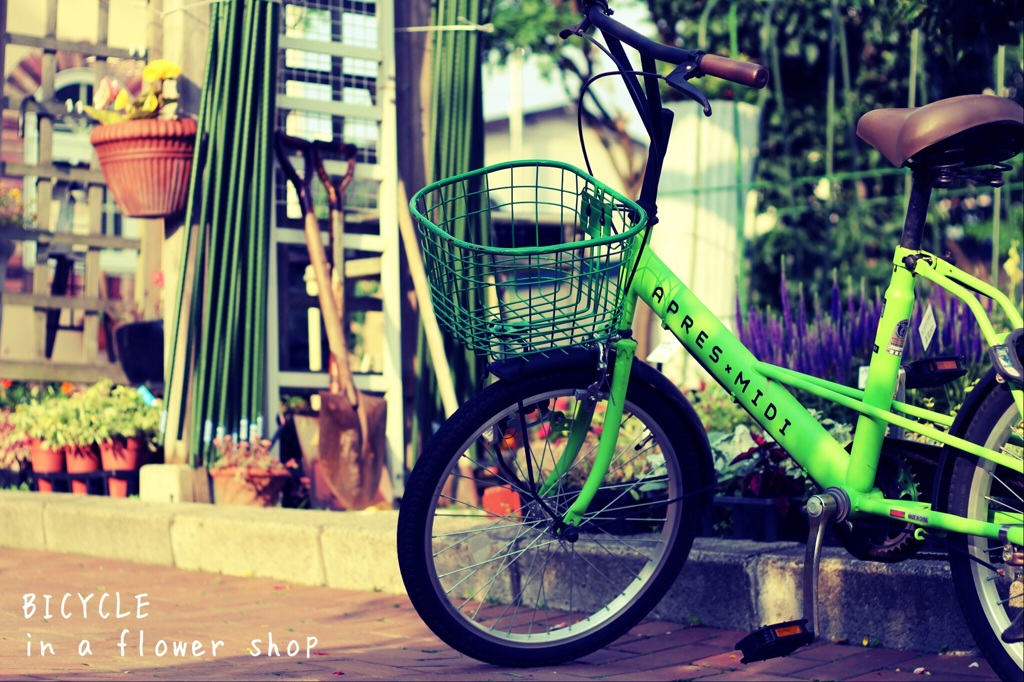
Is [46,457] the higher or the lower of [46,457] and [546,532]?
the lower

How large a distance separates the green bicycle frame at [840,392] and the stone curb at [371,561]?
1.24 feet

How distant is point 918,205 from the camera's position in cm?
272

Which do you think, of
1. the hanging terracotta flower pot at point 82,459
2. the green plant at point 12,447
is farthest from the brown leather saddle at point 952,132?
the green plant at point 12,447

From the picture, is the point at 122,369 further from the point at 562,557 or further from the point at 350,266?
the point at 562,557

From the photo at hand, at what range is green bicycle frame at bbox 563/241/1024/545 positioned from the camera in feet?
8.57

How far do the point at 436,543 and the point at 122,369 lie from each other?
3.64 m

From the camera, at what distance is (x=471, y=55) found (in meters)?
5.65

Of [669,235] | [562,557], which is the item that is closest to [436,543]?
[562,557]

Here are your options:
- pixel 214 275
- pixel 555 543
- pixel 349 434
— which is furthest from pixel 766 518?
pixel 214 275

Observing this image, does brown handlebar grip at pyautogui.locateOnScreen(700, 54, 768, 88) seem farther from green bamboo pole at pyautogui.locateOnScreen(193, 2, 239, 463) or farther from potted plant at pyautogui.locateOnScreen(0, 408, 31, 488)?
potted plant at pyautogui.locateOnScreen(0, 408, 31, 488)

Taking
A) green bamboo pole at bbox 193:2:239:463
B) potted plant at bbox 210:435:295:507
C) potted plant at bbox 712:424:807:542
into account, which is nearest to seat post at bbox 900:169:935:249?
potted plant at bbox 712:424:807:542

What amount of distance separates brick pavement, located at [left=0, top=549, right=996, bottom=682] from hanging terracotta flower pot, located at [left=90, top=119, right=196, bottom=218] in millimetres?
1729

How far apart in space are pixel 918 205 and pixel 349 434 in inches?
113

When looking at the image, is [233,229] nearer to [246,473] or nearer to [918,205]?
[246,473]
